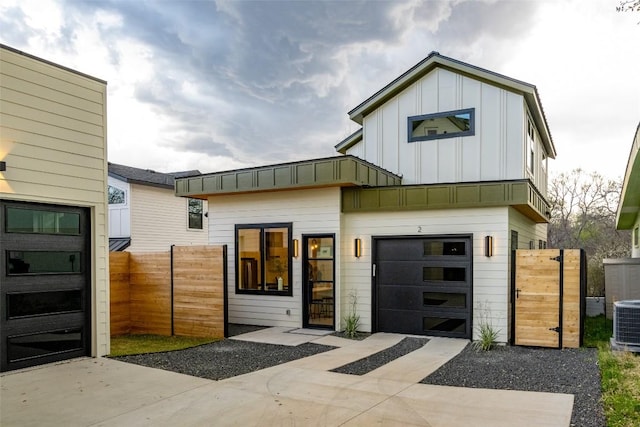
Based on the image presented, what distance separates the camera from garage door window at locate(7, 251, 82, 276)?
575cm

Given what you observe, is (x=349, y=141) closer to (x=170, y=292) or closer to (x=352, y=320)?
(x=352, y=320)

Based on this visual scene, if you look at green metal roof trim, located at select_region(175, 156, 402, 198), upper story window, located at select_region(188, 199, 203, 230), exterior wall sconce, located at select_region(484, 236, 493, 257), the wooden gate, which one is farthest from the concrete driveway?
upper story window, located at select_region(188, 199, 203, 230)

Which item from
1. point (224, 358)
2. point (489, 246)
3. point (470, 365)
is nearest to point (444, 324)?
point (489, 246)

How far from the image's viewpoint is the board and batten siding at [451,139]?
362 inches

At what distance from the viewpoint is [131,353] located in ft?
22.8

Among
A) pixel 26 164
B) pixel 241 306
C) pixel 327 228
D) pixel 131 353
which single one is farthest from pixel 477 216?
pixel 26 164

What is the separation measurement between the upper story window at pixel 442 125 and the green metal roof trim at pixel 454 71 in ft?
2.48

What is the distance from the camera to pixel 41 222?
605 centimetres

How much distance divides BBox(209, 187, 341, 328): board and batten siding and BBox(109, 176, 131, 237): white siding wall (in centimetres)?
772

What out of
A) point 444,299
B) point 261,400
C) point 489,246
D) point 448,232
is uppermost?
point 448,232

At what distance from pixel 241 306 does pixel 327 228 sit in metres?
2.86

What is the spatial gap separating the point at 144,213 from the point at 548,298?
14646 millimetres

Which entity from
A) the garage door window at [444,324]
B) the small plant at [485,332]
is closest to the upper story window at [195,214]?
the garage door window at [444,324]

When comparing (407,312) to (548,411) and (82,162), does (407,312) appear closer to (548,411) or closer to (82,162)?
→ (548,411)
